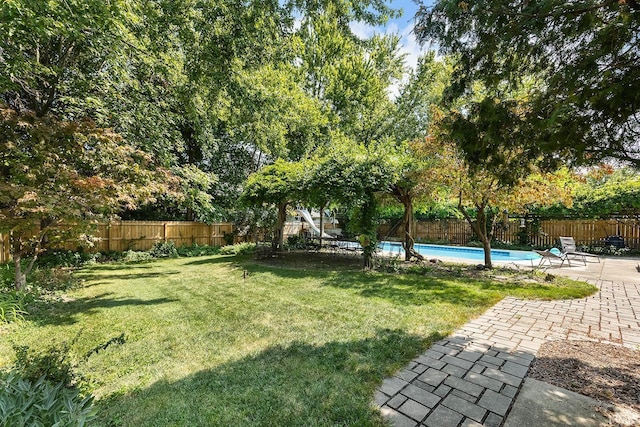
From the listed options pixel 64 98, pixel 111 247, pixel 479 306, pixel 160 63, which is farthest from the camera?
pixel 111 247

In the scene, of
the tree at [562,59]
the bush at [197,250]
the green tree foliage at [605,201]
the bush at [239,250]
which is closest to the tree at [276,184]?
the bush at [239,250]

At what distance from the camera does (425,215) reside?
66.9ft

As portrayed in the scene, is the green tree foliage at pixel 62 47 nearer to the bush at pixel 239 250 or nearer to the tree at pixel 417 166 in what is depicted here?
the tree at pixel 417 166

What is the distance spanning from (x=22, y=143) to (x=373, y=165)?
8.32 meters

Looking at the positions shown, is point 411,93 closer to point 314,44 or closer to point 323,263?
point 314,44

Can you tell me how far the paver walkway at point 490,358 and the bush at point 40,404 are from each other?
2449mm

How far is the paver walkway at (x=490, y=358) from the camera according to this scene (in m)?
2.44

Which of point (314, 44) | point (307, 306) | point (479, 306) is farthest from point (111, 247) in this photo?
point (314, 44)

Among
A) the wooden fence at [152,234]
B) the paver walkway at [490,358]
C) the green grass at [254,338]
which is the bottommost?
the green grass at [254,338]

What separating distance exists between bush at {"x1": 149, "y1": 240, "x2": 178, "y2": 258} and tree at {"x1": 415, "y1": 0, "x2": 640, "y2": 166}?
1416 cm

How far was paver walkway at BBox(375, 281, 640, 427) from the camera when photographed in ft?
8.00

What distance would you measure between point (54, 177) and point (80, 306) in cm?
262

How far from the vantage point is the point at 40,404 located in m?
2.28

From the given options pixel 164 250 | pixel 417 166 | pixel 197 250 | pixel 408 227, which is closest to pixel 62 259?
pixel 164 250
